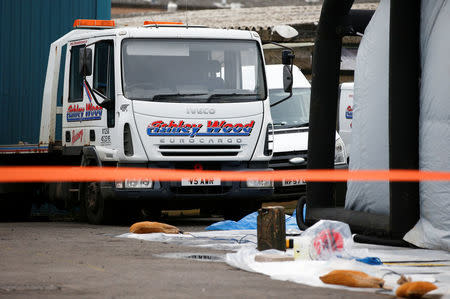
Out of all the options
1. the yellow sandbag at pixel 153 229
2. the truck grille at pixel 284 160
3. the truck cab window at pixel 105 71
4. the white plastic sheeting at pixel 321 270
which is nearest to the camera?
the white plastic sheeting at pixel 321 270

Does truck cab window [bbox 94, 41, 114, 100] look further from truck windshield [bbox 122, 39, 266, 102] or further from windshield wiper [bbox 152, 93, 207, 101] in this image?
windshield wiper [bbox 152, 93, 207, 101]

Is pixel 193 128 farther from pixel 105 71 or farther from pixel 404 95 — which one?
pixel 404 95

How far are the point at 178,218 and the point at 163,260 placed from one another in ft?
29.8

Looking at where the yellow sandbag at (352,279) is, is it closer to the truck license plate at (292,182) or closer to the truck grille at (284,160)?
the truck license plate at (292,182)

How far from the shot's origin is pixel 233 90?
15.9 m

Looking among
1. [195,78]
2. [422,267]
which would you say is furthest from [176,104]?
[422,267]

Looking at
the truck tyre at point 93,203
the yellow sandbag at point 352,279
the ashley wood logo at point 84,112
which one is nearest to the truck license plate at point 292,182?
the truck tyre at point 93,203

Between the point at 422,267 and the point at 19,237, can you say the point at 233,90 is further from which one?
the point at 422,267

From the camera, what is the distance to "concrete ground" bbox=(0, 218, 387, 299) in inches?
295

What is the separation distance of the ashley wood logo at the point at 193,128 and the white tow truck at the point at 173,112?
1 centimetres

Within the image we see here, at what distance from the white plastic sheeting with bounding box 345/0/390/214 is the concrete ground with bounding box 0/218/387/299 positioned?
76.9 inches

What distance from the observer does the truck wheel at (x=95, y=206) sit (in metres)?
16.0

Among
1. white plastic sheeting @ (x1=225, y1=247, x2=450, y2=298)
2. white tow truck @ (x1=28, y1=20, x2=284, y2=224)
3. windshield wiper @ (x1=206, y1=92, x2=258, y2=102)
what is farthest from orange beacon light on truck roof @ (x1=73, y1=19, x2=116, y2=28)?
white plastic sheeting @ (x1=225, y1=247, x2=450, y2=298)

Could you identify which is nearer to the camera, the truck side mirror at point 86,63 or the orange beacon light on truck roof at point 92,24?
the truck side mirror at point 86,63
